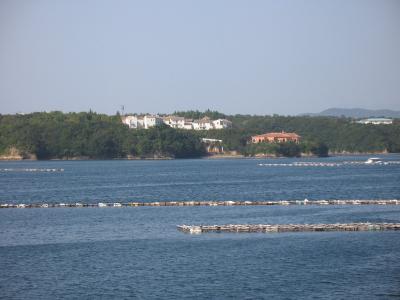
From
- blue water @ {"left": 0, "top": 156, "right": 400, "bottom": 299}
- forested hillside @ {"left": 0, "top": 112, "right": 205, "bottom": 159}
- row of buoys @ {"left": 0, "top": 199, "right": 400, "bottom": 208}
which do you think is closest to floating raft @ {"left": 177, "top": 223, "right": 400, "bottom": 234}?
blue water @ {"left": 0, "top": 156, "right": 400, "bottom": 299}

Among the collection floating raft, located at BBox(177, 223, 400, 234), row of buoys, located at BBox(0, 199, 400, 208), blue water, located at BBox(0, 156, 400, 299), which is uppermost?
row of buoys, located at BBox(0, 199, 400, 208)

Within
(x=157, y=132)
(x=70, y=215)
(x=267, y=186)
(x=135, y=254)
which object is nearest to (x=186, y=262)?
(x=135, y=254)

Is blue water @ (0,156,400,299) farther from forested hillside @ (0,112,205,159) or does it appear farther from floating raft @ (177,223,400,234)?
forested hillside @ (0,112,205,159)

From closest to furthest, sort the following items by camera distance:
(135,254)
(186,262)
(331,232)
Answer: (186,262) < (135,254) < (331,232)

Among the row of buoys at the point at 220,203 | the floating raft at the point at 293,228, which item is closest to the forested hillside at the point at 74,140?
the row of buoys at the point at 220,203

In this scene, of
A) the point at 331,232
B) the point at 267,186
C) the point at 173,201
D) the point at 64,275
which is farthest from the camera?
the point at 267,186

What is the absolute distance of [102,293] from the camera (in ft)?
113

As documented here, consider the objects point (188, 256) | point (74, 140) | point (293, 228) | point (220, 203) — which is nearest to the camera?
point (188, 256)

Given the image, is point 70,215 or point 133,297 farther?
point 70,215

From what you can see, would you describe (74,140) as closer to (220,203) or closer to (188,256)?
(220,203)

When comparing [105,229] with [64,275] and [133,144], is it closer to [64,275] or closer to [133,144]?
[64,275]

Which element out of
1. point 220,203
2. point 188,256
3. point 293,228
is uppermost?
point 220,203

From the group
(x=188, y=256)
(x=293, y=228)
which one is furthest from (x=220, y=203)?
(x=188, y=256)

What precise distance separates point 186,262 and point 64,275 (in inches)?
234
